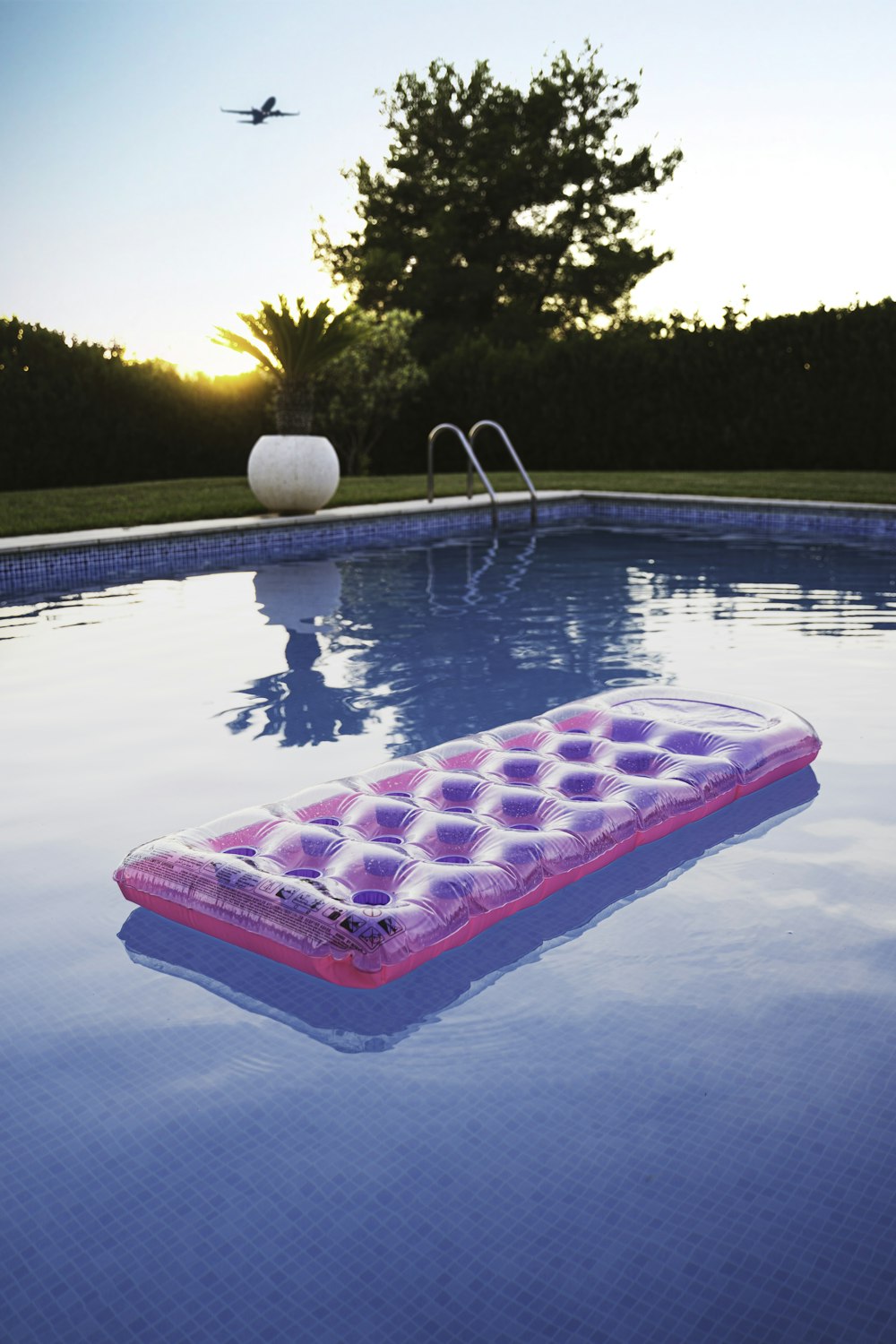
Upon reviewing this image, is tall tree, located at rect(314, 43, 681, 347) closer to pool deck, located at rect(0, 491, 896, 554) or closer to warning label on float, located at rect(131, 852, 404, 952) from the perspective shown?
pool deck, located at rect(0, 491, 896, 554)

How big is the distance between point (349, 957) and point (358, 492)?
37.7 feet

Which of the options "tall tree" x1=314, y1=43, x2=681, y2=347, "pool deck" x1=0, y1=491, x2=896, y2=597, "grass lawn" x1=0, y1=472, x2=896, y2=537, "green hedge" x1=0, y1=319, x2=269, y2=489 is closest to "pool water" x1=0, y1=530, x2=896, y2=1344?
"pool deck" x1=0, y1=491, x2=896, y2=597

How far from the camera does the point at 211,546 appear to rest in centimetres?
1000

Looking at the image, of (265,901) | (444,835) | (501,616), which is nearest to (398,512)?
(501,616)

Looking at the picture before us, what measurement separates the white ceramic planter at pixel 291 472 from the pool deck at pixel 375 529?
0.18 metres

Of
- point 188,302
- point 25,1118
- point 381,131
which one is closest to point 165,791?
point 25,1118

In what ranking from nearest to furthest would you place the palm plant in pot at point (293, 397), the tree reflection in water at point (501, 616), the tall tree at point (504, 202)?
the tree reflection in water at point (501, 616)
the palm plant in pot at point (293, 397)
the tall tree at point (504, 202)

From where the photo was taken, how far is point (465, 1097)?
223 centimetres

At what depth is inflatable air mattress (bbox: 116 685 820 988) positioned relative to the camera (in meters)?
2.61

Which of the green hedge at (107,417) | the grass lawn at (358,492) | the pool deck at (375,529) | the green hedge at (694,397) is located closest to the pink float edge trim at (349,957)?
the pool deck at (375,529)

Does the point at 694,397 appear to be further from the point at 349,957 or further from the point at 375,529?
the point at 349,957

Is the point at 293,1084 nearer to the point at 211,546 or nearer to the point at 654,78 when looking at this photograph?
the point at 211,546

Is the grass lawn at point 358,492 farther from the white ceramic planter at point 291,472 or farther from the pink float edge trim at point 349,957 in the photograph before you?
the pink float edge trim at point 349,957

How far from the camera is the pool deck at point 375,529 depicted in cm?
898
